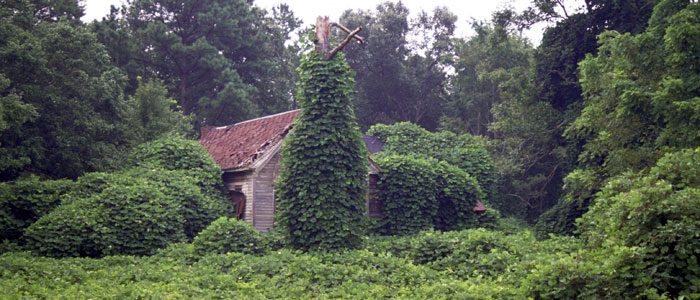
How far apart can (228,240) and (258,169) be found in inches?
185

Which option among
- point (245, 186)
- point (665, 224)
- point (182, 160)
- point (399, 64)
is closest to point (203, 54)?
point (399, 64)

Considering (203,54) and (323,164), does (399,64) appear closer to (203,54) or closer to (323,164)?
(203,54)

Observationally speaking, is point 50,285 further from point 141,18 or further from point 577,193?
point 141,18

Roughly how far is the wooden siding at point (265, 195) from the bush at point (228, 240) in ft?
12.9

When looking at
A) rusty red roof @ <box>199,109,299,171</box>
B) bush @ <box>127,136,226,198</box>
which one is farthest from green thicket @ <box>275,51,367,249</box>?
bush @ <box>127,136,226,198</box>

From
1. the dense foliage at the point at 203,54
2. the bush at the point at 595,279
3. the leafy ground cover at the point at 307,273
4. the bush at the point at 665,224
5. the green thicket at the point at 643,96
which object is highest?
the dense foliage at the point at 203,54

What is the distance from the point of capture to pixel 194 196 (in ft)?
63.0

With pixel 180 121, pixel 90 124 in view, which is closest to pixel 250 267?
pixel 90 124

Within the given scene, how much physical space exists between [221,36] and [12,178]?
19.4m

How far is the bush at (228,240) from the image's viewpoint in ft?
51.7

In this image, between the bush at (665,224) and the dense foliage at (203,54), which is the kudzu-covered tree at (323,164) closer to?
the bush at (665,224)

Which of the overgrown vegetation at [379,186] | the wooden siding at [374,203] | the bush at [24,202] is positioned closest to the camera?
the overgrown vegetation at [379,186]

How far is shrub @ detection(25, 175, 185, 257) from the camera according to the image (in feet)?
51.2

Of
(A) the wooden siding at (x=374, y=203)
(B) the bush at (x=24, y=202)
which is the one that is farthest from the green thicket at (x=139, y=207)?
(A) the wooden siding at (x=374, y=203)
